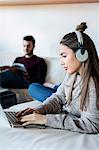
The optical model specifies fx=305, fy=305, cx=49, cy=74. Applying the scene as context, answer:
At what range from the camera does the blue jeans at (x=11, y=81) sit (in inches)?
95.6

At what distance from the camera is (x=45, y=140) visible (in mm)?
841

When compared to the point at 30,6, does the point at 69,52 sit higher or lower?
lower

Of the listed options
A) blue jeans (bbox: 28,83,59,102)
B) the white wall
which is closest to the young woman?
blue jeans (bbox: 28,83,59,102)

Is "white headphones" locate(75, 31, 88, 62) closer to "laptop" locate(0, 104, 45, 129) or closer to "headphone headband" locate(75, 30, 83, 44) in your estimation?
"headphone headband" locate(75, 30, 83, 44)

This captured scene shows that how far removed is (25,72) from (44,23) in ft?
1.56

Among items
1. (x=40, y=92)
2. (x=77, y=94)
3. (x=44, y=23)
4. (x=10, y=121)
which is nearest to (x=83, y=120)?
(x=77, y=94)

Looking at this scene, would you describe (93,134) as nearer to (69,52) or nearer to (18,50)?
(69,52)

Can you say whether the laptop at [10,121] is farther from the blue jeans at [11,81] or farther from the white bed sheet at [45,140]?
the blue jeans at [11,81]

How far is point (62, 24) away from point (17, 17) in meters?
0.50

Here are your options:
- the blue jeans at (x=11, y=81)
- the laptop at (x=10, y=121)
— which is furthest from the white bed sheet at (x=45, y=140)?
the blue jeans at (x=11, y=81)

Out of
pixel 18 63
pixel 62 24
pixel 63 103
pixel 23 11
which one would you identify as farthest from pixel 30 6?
pixel 63 103

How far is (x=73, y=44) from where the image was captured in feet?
3.44

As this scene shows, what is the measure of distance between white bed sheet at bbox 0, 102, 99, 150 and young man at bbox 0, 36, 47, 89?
1.51 meters

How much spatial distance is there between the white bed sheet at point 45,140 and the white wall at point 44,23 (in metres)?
1.50
